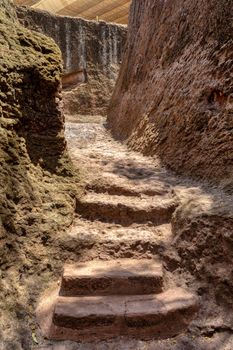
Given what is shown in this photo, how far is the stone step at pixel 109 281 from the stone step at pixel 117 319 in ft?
0.37

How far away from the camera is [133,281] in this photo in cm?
238

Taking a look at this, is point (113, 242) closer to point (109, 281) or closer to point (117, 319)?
point (109, 281)

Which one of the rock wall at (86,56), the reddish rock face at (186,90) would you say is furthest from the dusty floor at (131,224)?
the rock wall at (86,56)

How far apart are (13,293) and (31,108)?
1.63 meters

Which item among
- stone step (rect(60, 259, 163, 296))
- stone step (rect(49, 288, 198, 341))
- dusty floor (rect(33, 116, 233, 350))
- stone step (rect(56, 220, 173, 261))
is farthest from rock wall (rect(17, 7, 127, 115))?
stone step (rect(49, 288, 198, 341))

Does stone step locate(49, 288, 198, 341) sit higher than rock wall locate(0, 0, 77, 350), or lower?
lower

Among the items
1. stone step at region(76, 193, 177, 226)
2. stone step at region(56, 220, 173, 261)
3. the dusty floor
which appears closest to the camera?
the dusty floor

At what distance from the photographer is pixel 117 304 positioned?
223 centimetres

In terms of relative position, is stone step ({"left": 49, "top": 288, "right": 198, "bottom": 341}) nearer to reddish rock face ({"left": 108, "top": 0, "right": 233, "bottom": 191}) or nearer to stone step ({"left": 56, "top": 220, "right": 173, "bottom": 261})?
stone step ({"left": 56, "top": 220, "right": 173, "bottom": 261})

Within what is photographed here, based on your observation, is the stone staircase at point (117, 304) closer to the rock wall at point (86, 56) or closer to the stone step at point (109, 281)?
the stone step at point (109, 281)

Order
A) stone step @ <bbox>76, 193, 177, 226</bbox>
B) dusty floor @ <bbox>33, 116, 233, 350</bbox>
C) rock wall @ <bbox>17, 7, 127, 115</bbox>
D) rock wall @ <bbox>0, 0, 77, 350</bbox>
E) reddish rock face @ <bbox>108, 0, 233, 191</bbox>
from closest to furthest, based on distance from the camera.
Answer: dusty floor @ <bbox>33, 116, 233, 350</bbox>, rock wall @ <bbox>0, 0, 77, 350</bbox>, stone step @ <bbox>76, 193, 177, 226</bbox>, reddish rock face @ <bbox>108, 0, 233, 191</bbox>, rock wall @ <bbox>17, 7, 127, 115</bbox>

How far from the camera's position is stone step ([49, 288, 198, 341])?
2.11m

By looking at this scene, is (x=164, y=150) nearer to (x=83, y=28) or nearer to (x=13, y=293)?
(x=13, y=293)

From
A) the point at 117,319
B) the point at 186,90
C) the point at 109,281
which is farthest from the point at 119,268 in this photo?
the point at 186,90
